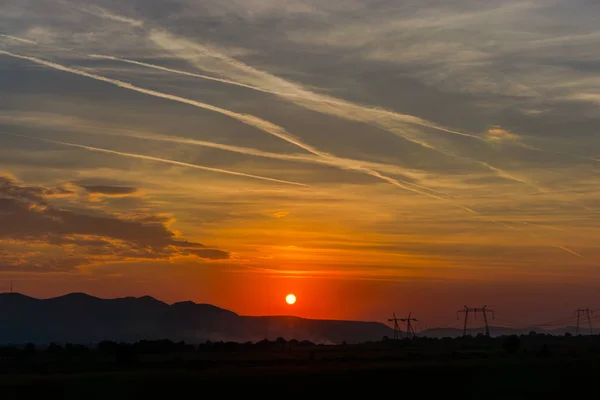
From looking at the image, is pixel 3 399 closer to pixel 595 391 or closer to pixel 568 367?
pixel 595 391

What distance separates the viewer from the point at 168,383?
93.4 m

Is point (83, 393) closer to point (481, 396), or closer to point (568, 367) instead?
point (481, 396)

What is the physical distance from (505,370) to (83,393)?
56.2m

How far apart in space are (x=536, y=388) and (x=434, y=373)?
23727 mm

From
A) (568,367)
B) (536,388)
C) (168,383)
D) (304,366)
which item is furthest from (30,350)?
(536,388)

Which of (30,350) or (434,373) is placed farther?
(30,350)

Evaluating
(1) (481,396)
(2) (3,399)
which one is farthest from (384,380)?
(2) (3,399)

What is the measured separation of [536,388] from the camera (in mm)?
84375

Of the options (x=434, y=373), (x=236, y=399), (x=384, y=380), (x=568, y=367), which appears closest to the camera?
(x=236, y=399)

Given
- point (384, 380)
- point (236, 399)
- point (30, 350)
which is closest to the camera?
point (236, 399)

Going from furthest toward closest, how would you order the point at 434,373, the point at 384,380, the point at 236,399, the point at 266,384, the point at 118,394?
the point at 434,373 < the point at 384,380 < the point at 266,384 < the point at 118,394 < the point at 236,399

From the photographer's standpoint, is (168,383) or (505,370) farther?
(505,370)

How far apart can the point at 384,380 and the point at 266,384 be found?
14620 mm

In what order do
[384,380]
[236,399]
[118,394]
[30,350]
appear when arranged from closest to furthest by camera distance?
1. [236,399]
2. [118,394]
3. [384,380]
4. [30,350]
